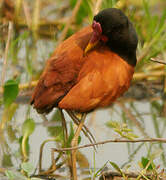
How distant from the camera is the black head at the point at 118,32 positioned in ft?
8.80

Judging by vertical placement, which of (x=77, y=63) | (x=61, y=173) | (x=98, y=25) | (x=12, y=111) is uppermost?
(x=98, y=25)

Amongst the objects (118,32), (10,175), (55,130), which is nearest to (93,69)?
(118,32)

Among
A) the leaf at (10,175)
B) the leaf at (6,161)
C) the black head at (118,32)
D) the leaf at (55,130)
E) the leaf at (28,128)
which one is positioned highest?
the black head at (118,32)

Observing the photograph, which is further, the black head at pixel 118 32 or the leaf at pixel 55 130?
the leaf at pixel 55 130

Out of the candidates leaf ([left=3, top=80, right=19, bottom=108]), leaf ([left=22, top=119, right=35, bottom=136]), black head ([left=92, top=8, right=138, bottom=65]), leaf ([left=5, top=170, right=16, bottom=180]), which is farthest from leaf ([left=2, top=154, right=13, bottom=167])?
black head ([left=92, top=8, right=138, bottom=65])

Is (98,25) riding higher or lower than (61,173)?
higher

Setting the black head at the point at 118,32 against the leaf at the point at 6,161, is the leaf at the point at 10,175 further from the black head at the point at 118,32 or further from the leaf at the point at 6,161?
the black head at the point at 118,32

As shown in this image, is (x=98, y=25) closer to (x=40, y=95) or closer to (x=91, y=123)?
(x=40, y=95)

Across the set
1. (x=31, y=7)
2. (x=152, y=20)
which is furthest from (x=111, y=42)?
(x=31, y=7)

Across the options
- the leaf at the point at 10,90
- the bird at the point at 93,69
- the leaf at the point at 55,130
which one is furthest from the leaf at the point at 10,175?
the leaf at the point at 55,130

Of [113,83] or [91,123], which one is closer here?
[113,83]

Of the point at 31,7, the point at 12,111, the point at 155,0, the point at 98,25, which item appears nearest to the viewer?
the point at 98,25

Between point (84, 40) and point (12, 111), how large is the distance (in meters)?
1.46

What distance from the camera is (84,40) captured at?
2834 mm
